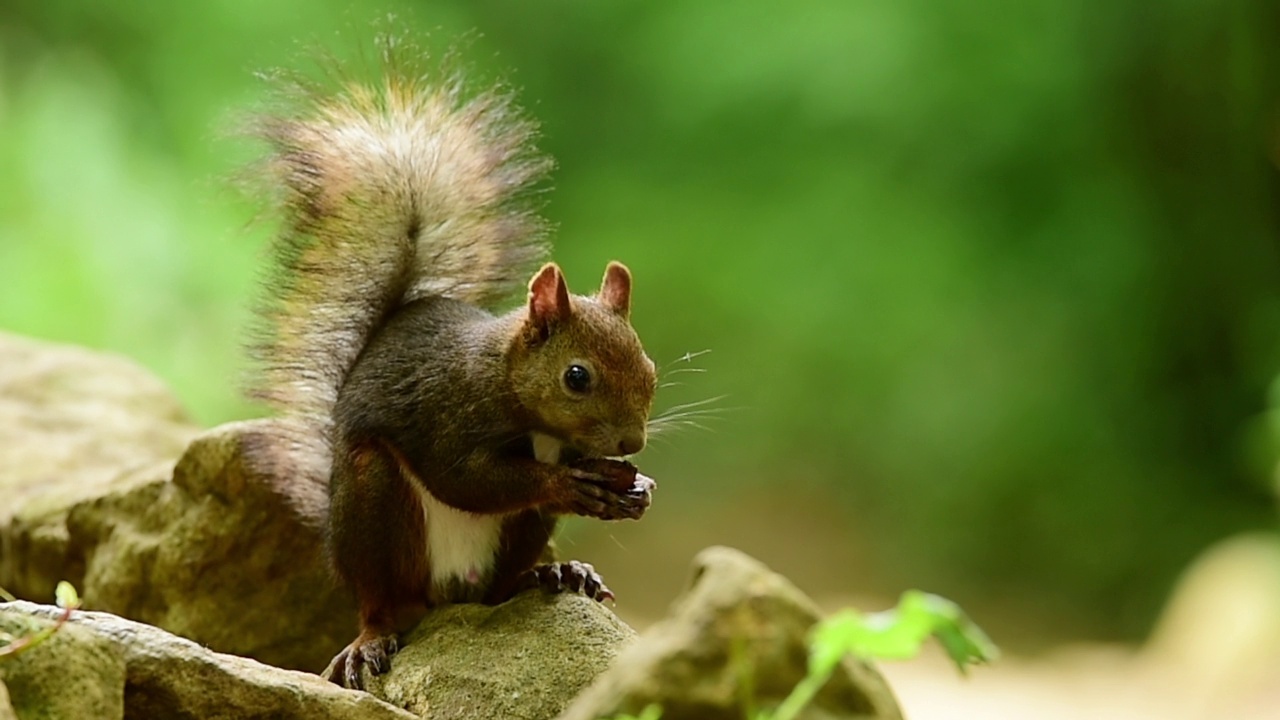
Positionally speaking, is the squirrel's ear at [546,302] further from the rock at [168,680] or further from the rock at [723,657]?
the rock at [723,657]

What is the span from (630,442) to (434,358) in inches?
14.9

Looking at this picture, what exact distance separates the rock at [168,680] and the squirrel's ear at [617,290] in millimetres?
806

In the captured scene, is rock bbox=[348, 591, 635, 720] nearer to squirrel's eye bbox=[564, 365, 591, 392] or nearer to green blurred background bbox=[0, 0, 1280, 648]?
squirrel's eye bbox=[564, 365, 591, 392]

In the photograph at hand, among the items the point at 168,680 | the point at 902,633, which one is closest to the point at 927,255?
the point at 168,680

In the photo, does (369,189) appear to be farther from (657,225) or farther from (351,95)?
(657,225)

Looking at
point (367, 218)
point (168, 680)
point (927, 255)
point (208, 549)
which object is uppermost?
point (927, 255)

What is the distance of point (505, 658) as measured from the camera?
2.35m

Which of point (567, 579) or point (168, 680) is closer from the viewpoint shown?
point (168, 680)

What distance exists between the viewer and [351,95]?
2.88 metres

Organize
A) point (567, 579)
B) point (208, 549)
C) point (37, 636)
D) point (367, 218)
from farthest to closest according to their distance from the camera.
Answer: point (208, 549) → point (367, 218) → point (567, 579) → point (37, 636)

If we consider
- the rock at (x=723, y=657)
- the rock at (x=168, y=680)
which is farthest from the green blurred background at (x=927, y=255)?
the rock at (x=723, y=657)

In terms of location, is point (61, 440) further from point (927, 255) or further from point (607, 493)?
point (927, 255)

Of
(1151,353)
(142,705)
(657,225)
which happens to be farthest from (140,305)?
(1151,353)

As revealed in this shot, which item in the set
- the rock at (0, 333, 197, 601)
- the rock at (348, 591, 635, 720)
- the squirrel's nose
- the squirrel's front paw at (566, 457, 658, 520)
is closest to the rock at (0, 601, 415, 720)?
the rock at (348, 591, 635, 720)
